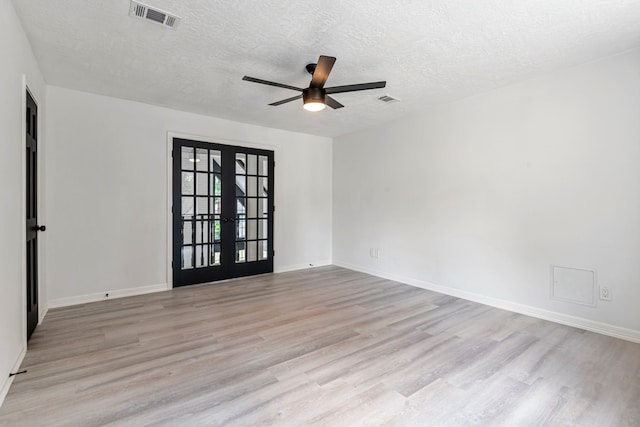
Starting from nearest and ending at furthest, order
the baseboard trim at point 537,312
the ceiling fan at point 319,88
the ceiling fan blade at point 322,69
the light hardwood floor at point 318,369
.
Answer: the light hardwood floor at point 318,369
the ceiling fan blade at point 322,69
the ceiling fan at point 319,88
the baseboard trim at point 537,312

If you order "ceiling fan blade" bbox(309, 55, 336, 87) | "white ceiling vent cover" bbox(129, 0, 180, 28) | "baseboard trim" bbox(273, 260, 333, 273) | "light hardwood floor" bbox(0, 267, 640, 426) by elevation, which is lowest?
"light hardwood floor" bbox(0, 267, 640, 426)

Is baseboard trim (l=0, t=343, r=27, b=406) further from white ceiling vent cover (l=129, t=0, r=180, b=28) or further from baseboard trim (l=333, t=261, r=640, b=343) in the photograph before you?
baseboard trim (l=333, t=261, r=640, b=343)

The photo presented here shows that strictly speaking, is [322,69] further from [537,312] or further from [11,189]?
[537,312]

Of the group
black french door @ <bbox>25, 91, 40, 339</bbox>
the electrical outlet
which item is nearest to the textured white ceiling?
black french door @ <bbox>25, 91, 40, 339</bbox>

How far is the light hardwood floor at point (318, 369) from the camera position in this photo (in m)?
1.81

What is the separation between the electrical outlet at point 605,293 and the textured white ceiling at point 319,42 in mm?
2198

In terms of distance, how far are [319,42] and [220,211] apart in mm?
3138

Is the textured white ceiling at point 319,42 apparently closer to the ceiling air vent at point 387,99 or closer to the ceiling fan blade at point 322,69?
the ceiling air vent at point 387,99

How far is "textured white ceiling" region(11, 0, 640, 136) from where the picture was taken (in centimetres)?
219

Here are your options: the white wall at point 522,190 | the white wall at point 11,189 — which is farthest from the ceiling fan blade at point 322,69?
the white wall at point 522,190

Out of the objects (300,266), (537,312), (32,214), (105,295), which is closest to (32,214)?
(32,214)

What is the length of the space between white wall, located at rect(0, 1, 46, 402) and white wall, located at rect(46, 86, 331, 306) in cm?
130

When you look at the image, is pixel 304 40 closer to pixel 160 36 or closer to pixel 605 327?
A: pixel 160 36

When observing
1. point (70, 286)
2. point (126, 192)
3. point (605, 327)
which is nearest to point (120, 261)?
point (70, 286)
